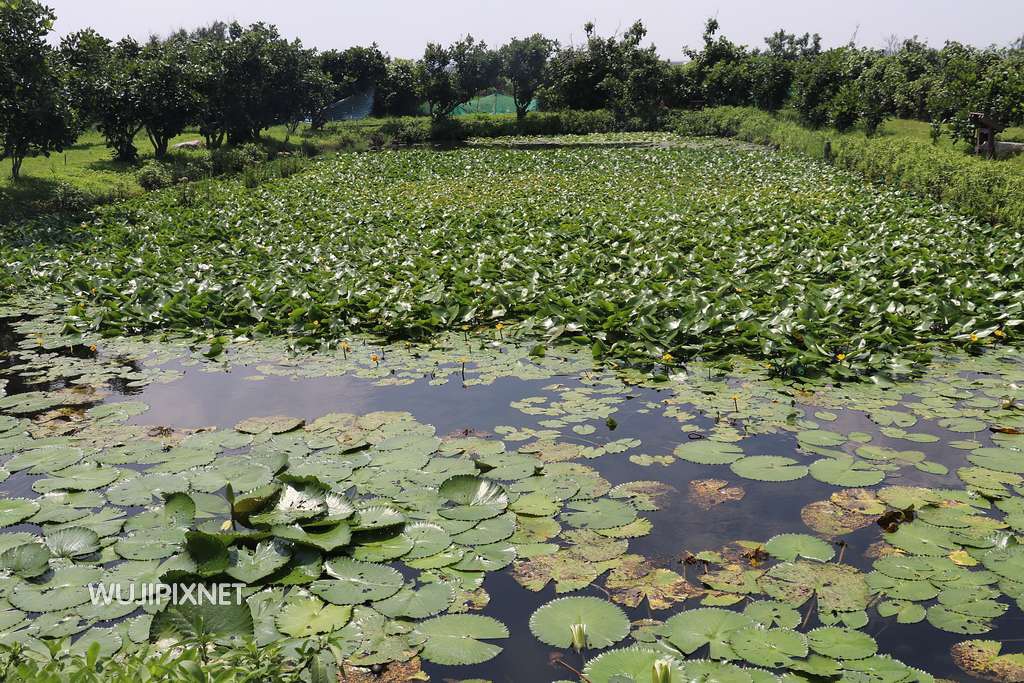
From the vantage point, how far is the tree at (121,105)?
2075 cm

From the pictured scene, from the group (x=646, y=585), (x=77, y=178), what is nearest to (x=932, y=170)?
(x=646, y=585)

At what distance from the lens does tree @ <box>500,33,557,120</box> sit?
151 feet

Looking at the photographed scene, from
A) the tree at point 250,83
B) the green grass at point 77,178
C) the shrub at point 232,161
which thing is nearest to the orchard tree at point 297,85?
the tree at point 250,83

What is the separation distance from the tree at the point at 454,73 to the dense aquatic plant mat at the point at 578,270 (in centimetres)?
2843

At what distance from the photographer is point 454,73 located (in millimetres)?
41969

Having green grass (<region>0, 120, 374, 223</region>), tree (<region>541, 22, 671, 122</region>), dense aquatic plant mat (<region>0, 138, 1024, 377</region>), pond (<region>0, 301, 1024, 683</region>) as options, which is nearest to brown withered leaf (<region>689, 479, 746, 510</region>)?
pond (<region>0, 301, 1024, 683</region>)

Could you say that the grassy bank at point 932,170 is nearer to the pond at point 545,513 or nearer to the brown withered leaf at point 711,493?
the pond at point 545,513

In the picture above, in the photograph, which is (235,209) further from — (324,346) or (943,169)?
(943,169)

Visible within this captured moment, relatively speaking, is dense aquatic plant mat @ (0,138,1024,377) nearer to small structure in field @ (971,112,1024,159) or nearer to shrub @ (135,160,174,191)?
shrub @ (135,160,174,191)

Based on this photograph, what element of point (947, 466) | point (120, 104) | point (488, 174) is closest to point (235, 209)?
point (488, 174)

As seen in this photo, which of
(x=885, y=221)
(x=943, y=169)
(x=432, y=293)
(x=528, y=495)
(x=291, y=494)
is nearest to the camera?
(x=291, y=494)

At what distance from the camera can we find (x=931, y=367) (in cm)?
540

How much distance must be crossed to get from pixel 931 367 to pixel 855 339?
0.54 meters

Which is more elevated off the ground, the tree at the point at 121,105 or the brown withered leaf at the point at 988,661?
the tree at the point at 121,105
